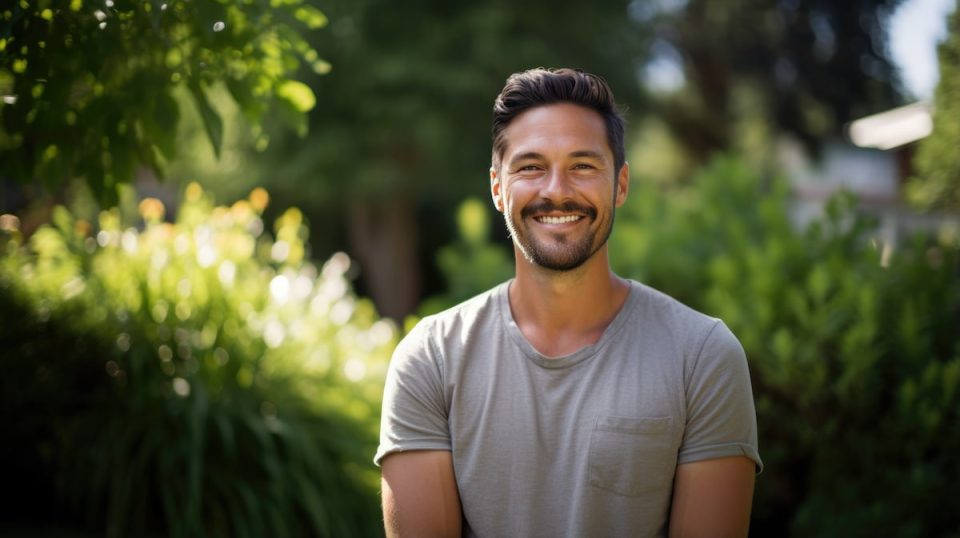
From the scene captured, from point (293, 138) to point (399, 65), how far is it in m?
2.56

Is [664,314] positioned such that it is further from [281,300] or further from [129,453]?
[281,300]

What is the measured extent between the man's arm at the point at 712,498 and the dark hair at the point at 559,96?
2.82 ft

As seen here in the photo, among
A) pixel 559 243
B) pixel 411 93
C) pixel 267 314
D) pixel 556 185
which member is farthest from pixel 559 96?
pixel 411 93

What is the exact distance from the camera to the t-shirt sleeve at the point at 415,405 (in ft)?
8.35

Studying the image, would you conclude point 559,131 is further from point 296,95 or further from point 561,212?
point 296,95

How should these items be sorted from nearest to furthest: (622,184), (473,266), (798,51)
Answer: (622,184)
(473,266)
(798,51)

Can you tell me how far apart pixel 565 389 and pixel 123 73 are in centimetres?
174

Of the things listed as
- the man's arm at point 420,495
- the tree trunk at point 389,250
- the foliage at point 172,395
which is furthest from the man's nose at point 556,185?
the tree trunk at point 389,250

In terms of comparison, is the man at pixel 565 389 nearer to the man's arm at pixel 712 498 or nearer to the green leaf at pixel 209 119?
the man's arm at pixel 712 498

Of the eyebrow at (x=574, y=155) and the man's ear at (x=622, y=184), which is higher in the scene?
the eyebrow at (x=574, y=155)

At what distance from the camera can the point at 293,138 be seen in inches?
650

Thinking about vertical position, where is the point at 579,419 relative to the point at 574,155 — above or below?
below

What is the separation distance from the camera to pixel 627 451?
2432mm

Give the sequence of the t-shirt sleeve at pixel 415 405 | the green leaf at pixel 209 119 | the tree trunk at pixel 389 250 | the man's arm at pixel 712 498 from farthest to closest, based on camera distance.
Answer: the tree trunk at pixel 389 250 < the green leaf at pixel 209 119 < the t-shirt sleeve at pixel 415 405 < the man's arm at pixel 712 498
